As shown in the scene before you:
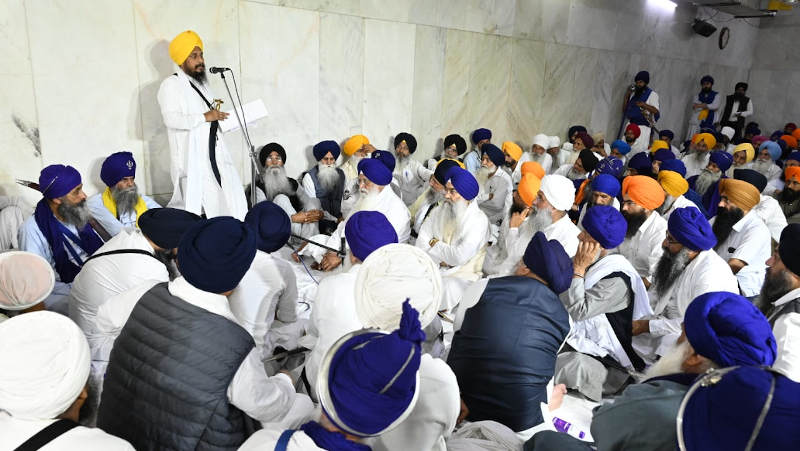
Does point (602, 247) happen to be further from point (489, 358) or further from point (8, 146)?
point (8, 146)

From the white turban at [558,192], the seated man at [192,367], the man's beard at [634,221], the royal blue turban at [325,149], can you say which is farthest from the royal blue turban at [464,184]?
the seated man at [192,367]

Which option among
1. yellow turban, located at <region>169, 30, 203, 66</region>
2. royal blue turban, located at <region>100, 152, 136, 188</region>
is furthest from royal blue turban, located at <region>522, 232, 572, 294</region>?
yellow turban, located at <region>169, 30, 203, 66</region>

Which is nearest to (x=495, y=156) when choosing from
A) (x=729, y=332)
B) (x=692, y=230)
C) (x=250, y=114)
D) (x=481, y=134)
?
(x=481, y=134)

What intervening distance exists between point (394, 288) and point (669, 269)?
7.43ft

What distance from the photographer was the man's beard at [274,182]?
18.9 feet

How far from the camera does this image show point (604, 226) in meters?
3.11

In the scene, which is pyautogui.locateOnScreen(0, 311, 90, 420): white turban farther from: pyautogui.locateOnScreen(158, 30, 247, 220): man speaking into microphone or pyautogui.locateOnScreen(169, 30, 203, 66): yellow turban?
pyautogui.locateOnScreen(169, 30, 203, 66): yellow turban

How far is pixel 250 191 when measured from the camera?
19.4 feet

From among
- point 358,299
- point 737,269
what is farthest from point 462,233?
point 358,299

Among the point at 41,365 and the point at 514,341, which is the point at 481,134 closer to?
the point at 514,341

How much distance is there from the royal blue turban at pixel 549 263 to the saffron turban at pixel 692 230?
4.39 feet

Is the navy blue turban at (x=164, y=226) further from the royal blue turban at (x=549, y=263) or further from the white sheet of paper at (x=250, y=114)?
the white sheet of paper at (x=250, y=114)

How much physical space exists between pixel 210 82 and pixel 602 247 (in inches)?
162

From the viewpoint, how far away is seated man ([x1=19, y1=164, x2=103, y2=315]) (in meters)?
3.55
